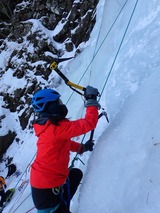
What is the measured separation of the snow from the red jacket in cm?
46

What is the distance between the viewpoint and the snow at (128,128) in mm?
2244

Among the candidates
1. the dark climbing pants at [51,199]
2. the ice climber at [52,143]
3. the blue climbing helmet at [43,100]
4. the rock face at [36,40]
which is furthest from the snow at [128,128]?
the rock face at [36,40]

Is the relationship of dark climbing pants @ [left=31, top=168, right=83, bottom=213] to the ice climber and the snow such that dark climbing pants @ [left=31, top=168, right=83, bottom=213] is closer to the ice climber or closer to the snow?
the ice climber

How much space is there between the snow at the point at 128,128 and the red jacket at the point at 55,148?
457 millimetres

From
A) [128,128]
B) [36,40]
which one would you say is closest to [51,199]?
[128,128]

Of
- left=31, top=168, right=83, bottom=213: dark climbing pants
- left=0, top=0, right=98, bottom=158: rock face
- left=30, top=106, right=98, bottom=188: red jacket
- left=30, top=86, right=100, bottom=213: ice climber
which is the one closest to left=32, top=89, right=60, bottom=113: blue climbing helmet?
left=30, top=86, right=100, bottom=213: ice climber

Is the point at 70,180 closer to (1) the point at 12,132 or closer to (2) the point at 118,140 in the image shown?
(2) the point at 118,140

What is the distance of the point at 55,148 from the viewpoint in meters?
2.35

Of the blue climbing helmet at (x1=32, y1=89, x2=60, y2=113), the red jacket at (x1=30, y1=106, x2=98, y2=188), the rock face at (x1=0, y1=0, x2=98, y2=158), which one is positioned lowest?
the rock face at (x1=0, y1=0, x2=98, y2=158)

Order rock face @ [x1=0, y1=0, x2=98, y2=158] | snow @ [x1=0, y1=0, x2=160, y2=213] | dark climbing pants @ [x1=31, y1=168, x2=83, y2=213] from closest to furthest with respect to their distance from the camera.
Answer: snow @ [x1=0, y1=0, x2=160, y2=213] → dark climbing pants @ [x1=31, y1=168, x2=83, y2=213] → rock face @ [x1=0, y1=0, x2=98, y2=158]

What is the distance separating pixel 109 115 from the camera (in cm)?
330

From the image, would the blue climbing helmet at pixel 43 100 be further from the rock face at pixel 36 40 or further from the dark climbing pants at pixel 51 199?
the rock face at pixel 36 40

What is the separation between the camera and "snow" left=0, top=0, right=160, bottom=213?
2.24 m

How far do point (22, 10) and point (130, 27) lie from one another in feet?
31.9
